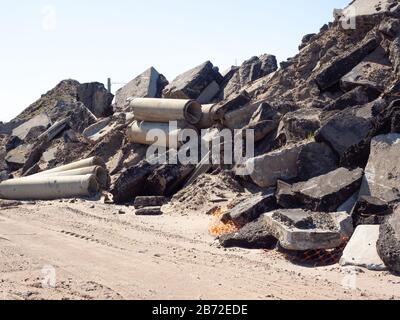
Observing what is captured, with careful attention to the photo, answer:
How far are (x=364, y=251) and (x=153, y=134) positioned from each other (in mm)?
7828

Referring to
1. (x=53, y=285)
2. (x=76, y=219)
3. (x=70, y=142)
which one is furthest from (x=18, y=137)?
(x=53, y=285)

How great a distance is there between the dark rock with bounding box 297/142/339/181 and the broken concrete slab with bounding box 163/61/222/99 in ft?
22.4

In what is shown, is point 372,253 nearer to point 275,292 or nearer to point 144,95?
point 275,292

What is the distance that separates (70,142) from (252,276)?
1171 cm

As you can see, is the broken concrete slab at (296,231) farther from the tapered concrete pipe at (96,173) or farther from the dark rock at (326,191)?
the tapered concrete pipe at (96,173)

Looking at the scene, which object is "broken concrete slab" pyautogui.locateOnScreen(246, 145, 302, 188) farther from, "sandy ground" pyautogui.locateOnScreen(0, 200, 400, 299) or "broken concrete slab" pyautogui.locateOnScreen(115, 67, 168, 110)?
"broken concrete slab" pyautogui.locateOnScreen(115, 67, 168, 110)

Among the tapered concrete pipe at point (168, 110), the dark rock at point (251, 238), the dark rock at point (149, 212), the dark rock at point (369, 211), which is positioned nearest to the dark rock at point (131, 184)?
the dark rock at point (149, 212)

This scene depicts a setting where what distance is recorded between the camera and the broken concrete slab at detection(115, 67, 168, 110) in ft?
60.7

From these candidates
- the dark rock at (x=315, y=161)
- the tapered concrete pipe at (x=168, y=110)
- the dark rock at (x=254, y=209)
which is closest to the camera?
the dark rock at (x=254, y=209)

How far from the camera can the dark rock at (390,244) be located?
249 inches

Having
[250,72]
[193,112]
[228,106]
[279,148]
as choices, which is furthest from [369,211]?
[250,72]

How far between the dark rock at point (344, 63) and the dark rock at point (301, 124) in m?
1.44
